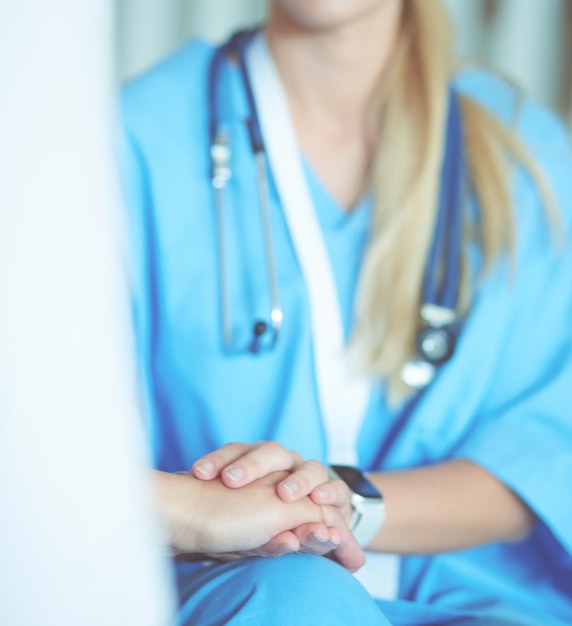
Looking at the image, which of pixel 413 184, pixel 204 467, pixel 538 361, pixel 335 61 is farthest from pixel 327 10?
pixel 204 467

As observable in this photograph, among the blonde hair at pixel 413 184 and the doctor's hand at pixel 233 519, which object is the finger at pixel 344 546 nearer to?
the doctor's hand at pixel 233 519

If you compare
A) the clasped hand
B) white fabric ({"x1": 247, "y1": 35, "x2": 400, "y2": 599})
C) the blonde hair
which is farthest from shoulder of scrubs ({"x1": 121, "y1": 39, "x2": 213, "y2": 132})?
the clasped hand

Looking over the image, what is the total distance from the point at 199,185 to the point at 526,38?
37.2 inches

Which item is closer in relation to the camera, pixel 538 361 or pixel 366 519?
pixel 366 519

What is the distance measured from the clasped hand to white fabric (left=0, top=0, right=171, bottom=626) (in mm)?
340

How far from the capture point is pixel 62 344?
305 mm

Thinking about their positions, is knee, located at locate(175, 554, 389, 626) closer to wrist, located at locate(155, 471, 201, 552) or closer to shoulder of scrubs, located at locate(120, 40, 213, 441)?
wrist, located at locate(155, 471, 201, 552)

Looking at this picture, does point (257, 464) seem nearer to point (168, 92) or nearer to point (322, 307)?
point (322, 307)

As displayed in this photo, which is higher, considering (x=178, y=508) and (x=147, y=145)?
(x=147, y=145)

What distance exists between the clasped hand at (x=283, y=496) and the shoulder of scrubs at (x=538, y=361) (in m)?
0.24

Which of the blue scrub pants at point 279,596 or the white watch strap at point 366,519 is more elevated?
the blue scrub pants at point 279,596

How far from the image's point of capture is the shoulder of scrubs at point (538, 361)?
0.88 meters

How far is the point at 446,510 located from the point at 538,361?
208 mm

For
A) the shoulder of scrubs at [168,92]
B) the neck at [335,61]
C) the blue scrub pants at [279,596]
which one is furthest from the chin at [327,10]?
the blue scrub pants at [279,596]
